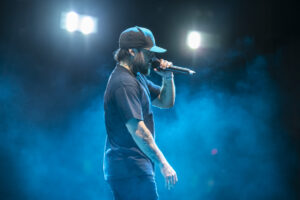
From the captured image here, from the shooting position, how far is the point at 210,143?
363 centimetres

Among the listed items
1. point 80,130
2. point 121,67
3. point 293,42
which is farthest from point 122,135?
point 293,42

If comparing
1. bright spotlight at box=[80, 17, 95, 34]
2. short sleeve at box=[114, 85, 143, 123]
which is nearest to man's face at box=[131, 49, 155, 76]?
short sleeve at box=[114, 85, 143, 123]

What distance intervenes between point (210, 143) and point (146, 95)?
231cm

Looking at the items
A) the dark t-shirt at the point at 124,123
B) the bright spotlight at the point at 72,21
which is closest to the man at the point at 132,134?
the dark t-shirt at the point at 124,123

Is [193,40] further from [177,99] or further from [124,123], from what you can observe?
[124,123]

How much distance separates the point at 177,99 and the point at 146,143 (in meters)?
2.25

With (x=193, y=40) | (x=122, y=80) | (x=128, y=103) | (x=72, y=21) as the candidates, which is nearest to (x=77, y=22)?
(x=72, y=21)

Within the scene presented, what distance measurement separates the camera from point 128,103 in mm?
1354

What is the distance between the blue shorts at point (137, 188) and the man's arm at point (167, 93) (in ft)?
1.84

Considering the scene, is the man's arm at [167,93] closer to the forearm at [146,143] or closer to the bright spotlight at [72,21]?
the forearm at [146,143]

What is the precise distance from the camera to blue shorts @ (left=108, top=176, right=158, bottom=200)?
4.52ft

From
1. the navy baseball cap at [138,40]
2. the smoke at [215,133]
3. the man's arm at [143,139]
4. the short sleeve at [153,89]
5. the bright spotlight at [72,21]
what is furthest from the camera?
the smoke at [215,133]

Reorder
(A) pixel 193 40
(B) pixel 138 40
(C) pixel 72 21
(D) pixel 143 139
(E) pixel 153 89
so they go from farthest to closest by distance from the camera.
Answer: (A) pixel 193 40 < (C) pixel 72 21 < (E) pixel 153 89 < (B) pixel 138 40 < (D) pixel 143 139

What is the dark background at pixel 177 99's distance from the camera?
3025mm
